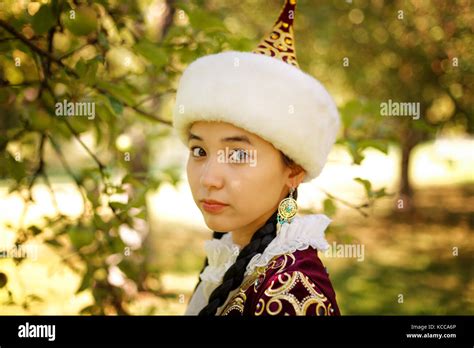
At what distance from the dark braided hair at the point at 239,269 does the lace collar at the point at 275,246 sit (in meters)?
0.02

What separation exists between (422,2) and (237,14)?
2.06 m

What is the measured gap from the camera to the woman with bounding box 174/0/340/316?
149cm

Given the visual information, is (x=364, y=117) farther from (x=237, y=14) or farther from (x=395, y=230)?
(x=395, y=230)

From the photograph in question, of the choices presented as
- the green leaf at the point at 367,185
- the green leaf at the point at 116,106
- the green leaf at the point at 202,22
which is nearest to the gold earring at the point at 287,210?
the green leaf at the point at 367,185

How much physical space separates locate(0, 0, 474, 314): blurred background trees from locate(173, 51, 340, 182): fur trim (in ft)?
1.02

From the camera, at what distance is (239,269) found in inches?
61.6

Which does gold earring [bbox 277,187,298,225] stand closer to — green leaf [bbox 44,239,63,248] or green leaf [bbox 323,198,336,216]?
green leaf [bbox 323,198,336,216]

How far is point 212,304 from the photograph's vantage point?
1.57 metres

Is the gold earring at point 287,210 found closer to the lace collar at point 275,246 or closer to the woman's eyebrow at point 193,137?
the lace collar at point 275,246

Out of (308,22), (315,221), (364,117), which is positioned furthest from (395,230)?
(315,221)

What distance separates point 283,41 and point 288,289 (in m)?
0.75

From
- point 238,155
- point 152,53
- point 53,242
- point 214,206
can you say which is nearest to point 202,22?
point 152,53

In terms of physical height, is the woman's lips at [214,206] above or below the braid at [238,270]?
above

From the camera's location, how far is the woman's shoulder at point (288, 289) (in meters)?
1.38
